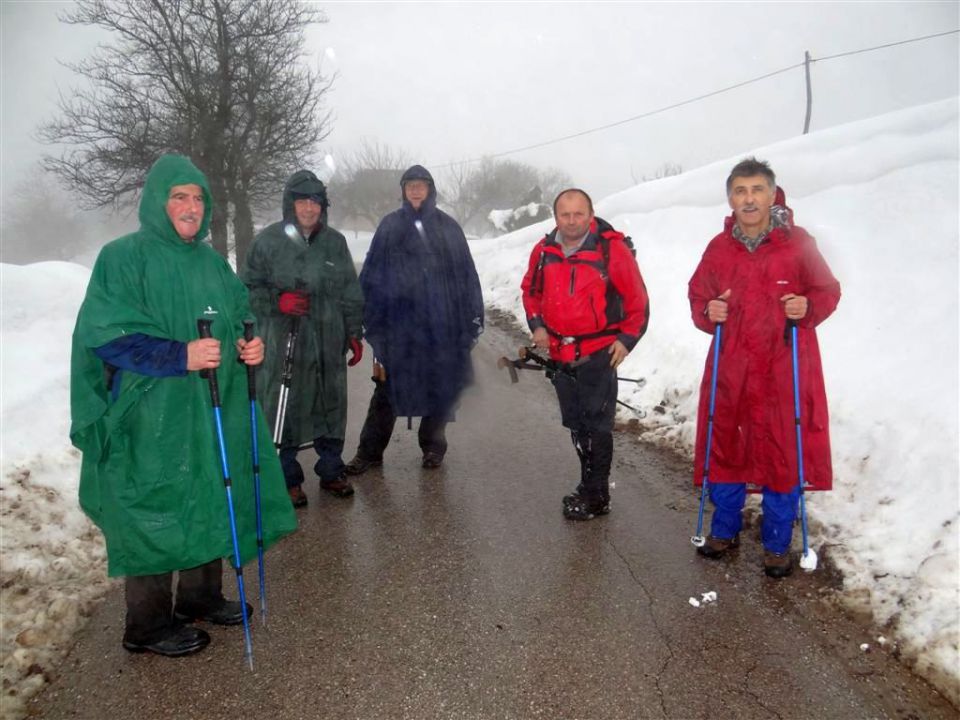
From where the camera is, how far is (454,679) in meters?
2.76

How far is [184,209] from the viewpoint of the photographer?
110 inches

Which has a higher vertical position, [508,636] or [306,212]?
[306,212]

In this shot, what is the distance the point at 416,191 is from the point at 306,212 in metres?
0.93

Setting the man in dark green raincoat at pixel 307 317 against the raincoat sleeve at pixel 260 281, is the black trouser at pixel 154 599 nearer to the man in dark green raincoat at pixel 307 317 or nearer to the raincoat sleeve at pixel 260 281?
the man in dark green raincoat at pixel 307 317

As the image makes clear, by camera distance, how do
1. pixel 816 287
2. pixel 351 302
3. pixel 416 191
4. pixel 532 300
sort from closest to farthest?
pixel 816 287, pixel 532 300, pixel 351 302, pixel 416 191

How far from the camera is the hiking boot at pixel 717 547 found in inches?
144

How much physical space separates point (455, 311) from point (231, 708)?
3318 mm

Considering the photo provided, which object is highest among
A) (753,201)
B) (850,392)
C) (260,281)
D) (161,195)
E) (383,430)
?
(161,195)

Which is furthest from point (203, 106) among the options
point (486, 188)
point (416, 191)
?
point (486, 188)

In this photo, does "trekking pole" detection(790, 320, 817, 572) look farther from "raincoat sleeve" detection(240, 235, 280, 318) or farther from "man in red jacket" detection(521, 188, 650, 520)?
"raincoat sleeve" detection(240, 235, 280, 318)

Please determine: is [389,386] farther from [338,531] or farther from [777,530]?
[777,530]

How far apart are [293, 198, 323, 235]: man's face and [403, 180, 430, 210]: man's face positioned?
0.76m

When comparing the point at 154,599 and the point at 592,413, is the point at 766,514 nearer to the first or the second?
the point at 592,413

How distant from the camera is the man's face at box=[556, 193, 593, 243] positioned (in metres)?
3.83
